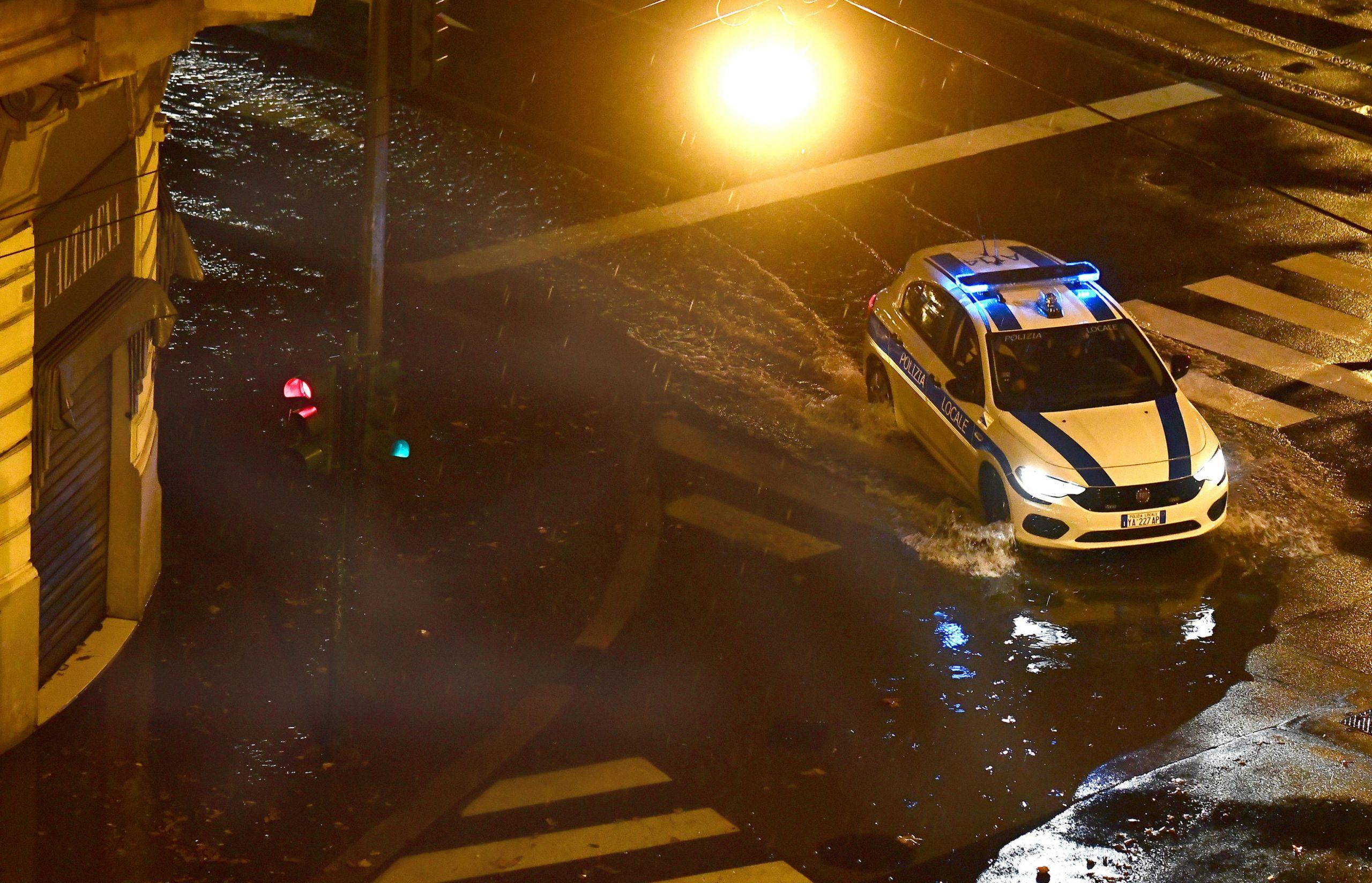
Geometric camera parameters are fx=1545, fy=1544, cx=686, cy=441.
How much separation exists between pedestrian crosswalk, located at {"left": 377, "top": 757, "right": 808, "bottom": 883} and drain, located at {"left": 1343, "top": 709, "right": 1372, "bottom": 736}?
14.4ft

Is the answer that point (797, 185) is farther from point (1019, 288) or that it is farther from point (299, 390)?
point (299, 390)

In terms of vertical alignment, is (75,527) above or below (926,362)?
below

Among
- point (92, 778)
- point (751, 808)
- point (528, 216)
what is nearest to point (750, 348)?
point (528, 216)

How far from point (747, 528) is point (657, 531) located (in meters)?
0.81

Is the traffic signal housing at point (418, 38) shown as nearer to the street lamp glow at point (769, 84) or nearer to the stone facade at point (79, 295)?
the stone facade at point (79, 295)

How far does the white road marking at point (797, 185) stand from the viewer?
1831 cm

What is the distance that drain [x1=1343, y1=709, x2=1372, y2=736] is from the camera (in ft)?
36.4

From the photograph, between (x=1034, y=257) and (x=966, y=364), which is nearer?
(x=966, y=364)

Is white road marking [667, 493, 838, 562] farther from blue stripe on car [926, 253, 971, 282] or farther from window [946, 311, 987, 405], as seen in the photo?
blue stripe on car [926, 253, 971, 282]

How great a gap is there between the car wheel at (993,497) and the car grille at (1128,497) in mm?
753

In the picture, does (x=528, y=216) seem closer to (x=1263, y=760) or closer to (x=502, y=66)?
(x=502, y=66)

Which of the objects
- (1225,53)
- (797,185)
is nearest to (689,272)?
(797,185)

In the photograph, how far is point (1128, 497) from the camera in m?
12.7

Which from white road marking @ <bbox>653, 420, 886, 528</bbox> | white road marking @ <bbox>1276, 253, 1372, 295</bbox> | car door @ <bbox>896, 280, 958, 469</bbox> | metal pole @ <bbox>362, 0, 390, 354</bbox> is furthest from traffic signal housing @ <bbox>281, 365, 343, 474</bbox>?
white road marking @ <bbox>1276, 253, 1372, 295</bbox>
